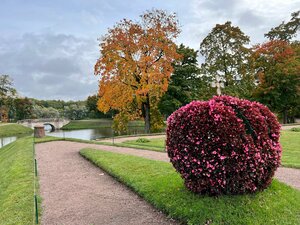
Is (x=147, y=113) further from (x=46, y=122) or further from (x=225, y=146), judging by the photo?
(x=46, y=122)

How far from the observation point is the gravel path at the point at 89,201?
16.3ft

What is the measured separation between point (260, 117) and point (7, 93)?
209 feet

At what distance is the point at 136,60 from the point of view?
22.6m

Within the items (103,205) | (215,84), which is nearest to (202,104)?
(103,205)

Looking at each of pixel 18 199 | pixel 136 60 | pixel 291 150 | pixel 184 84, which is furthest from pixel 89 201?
pixel 184 84

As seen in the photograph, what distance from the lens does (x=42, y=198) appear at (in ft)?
21.1

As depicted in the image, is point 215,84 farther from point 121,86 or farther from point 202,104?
point 121,86

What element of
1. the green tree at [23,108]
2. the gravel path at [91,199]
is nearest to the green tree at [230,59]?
the gravel path at [91,199]

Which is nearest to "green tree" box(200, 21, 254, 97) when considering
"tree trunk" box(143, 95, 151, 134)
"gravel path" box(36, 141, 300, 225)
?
"tree trunk" box(143, 95, 151, 134)

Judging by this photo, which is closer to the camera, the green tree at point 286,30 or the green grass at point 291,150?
the green grass at point 291,150

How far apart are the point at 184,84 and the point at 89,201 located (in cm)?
2236

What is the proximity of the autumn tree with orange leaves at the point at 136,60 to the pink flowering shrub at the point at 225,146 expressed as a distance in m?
16.8

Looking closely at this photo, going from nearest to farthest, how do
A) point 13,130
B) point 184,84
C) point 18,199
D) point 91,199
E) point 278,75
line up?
point 91,199
point 18,199
point 184,84
point 278,75
point 13,130

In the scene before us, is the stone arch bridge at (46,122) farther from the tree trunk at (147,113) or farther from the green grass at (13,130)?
the tree trunk at (147,113)
